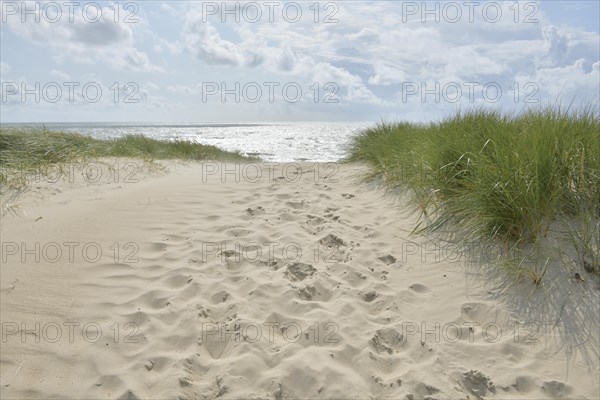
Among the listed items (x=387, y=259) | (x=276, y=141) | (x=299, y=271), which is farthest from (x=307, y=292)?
(x=276, y=141)

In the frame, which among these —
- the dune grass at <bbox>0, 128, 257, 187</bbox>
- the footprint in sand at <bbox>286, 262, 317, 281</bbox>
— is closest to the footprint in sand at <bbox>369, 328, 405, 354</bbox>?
the footprint in sand at <bbox>286, 262, 317, 281</bbox>

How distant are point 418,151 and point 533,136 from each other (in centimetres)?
234

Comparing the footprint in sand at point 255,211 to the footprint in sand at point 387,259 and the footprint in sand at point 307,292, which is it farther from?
the footprint in sand at point 307,292

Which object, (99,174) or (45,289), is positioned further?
(99,174)

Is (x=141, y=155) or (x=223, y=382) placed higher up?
Answer: (x=141, y=155)

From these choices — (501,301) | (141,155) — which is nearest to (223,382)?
(501,301)

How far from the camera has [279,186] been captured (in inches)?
289

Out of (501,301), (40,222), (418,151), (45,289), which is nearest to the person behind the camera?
(501,301)

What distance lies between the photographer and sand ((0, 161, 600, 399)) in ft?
7.86

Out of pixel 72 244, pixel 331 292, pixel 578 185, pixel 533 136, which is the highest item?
pixel 533 136

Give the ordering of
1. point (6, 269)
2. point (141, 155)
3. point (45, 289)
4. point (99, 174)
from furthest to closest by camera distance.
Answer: point (141, 155), point (99, 174), point (6, 269), point (45, 289)

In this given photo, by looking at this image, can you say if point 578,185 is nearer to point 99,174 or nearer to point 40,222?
point 40,222

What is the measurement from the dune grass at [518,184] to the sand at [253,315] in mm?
384

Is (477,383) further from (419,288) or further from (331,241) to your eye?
(331,241)
